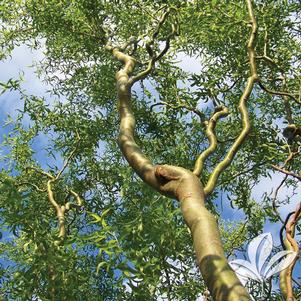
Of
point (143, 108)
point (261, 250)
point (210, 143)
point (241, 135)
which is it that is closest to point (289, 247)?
point (261, 250)

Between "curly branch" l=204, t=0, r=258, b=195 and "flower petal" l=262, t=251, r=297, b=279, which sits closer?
"flower petal" l=262, t=251, r=297, b=279

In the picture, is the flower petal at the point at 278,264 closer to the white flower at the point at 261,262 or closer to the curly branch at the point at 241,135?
the white flower at the point at 261,262

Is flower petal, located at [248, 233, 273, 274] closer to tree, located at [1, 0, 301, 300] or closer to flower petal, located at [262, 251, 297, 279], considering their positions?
flower petal, located at [262, 251, 297, 279]

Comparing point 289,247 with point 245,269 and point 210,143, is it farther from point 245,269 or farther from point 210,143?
point 210,143

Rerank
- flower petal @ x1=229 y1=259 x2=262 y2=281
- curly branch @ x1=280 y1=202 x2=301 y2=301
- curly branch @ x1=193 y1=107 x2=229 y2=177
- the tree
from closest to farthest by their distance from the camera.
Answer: curly branch @ x1=280 y1=202 x2=301 y2=301 < flower petal @ x1=229 y1=259 x2=262 y2=281 < curly branch @ x1=193 y1=107 x2=229 y2=177 < the tree

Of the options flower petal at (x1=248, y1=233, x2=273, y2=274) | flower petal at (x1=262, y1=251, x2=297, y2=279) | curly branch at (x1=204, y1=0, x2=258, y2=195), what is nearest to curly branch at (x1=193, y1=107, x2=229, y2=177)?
curly branch at (x1=204, y1=0, x2=258, y2=195)

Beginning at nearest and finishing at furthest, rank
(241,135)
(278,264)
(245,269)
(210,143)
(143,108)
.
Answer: (278,264), (245,269), (241,135), (210,143), (143,108)

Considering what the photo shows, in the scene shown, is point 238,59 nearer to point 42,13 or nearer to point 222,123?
point 222,123

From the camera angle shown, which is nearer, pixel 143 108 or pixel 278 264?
pixel 278 264

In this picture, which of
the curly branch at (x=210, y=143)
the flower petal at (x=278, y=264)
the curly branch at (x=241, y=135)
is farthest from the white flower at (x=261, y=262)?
the curly branch at (x=210, y=143)

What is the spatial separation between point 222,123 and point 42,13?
342 centimetres

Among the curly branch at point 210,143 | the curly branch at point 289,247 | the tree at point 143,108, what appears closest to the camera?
the curly branch at point 289,247

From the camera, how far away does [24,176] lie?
355 inches

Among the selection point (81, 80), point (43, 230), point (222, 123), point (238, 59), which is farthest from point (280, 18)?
point (43, 230)
